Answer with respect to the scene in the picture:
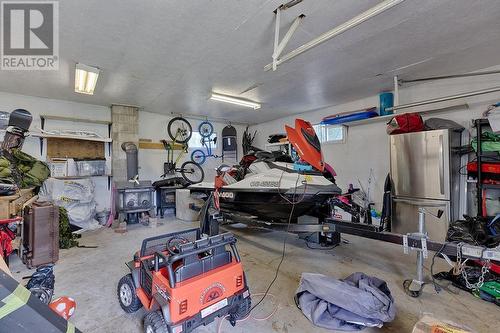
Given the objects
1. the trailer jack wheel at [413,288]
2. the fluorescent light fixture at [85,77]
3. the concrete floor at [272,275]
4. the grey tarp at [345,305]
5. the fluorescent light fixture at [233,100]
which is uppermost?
the fluorescent light fixture at [233,100]

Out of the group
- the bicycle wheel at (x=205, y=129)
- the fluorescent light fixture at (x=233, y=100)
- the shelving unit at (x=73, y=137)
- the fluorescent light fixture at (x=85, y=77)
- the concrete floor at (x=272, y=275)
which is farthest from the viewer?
the bicycle wheel at (x=205, y=129)

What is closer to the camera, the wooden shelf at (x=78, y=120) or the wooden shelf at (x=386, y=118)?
the wooden shelf at (x=386, y=118)

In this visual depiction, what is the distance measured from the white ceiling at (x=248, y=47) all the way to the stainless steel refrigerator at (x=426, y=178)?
109 cm

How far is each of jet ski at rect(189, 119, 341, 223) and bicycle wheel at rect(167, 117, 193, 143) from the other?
3317mm

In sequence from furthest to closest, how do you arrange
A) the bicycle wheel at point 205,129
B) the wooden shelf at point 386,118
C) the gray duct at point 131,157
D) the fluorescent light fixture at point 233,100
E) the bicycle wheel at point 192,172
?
the bicycle wheel at point 205,129
the bicycle wheel at point 192,172
the gray duct at point 131,157
the fluorescent light fixture at point 233,100
the wooden shelf at point 386,118

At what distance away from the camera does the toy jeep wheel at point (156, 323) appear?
4.61ft

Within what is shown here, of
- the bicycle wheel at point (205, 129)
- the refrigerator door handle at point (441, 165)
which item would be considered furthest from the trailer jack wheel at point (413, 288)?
the bicycle wheel at point (205, 129)

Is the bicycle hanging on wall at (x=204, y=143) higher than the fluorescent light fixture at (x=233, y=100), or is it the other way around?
the fluorescent light fixture at (x=233, y=100)

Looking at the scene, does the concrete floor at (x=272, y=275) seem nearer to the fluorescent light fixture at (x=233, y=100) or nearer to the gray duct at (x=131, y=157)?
the gray duct at (x=131, y=157)

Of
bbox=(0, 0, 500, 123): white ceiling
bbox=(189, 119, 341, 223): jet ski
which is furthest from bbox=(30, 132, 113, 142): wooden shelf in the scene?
bbox=(189, 119, 341, 223): jet ski

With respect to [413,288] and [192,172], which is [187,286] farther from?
[192,172]

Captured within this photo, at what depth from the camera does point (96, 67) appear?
337 centimetres

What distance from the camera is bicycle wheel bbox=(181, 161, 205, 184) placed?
6.48m

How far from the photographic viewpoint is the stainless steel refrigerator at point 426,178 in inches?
136
